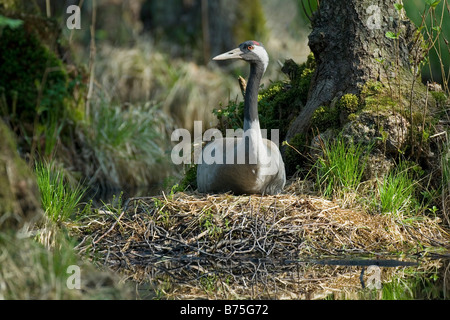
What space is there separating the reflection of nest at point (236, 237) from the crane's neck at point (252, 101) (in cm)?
68

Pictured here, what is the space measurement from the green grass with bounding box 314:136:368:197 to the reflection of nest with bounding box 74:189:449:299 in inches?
12.6

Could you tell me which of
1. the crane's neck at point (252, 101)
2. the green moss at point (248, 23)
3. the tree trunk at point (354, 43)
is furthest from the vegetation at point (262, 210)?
the green moss at point (248, 23)

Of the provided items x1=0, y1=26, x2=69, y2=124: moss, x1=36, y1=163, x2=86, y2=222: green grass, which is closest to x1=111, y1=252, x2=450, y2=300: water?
x1=36, y1=163, x2=86, y2=222: green grass

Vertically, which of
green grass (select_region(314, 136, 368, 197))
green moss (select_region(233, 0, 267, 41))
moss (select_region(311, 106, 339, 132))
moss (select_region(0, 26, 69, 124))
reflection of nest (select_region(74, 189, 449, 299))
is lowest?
reflection of nest (select_region(74, 189, 449, 299))

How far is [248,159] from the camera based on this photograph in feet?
19.7

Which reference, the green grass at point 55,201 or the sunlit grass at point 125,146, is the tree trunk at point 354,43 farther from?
the sunlit grass at point 125,146

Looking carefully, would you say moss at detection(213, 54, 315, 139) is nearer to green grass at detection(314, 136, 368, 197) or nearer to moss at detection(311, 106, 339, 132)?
moss at detection(311, 106, 339, 132)

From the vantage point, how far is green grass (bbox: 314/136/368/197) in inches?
246

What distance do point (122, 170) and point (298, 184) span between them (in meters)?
4.19

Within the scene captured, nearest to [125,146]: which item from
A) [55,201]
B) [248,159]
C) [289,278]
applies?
[55,201]

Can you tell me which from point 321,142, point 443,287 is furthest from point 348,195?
point 443,287

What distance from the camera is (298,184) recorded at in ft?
21.9

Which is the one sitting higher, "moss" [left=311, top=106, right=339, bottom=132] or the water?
"moss" [left=311, top=106, right=339, bottom=132]

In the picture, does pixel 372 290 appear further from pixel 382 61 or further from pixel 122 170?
pixel 122 170
